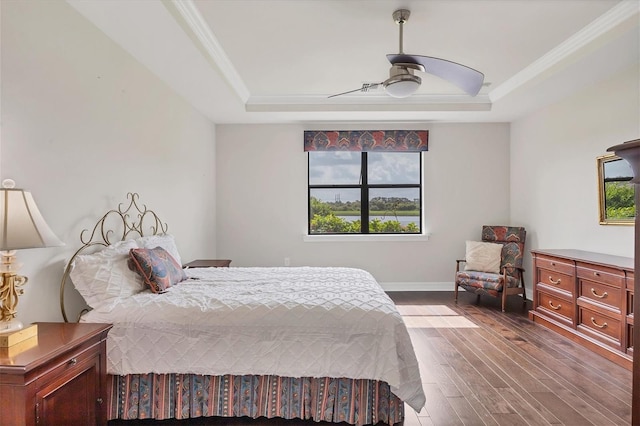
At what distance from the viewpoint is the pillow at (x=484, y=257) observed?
4.79 m

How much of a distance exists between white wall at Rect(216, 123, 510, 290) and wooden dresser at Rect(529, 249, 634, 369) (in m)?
1.52

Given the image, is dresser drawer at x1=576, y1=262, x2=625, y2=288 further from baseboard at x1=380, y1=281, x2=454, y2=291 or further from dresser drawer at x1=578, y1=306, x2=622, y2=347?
baseboard at x1=380, y1=281, x2=454, y2=291

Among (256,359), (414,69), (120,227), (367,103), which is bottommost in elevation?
(256,359)

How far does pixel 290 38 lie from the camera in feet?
10.2

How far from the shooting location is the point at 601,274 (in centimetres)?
312

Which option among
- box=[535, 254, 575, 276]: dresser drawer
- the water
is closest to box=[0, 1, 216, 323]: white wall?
the water

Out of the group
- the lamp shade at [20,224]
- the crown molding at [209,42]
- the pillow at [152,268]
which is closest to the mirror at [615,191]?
the crown molding at [209,42]

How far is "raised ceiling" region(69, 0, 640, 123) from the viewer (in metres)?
2.61

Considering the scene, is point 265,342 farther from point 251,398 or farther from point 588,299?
point 588,299

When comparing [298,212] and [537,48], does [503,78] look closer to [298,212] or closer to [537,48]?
[537,48]

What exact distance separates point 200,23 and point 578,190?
167 inches

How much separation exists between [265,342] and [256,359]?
108 millimetres

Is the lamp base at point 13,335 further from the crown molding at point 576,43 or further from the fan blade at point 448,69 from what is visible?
the crown molding at point 576,43

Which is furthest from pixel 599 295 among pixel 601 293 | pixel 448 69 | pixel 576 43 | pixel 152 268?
pixel 152 268
